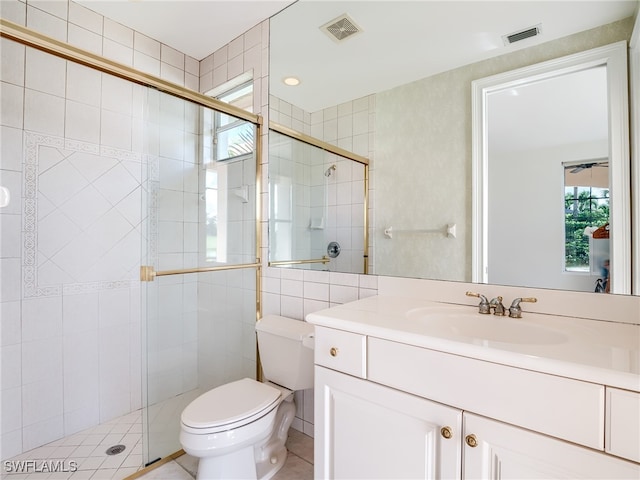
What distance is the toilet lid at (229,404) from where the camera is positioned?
4.10 ft

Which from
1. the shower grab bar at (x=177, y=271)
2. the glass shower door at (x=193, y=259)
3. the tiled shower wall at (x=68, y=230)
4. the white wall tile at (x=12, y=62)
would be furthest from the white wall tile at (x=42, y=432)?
the white wall tile at (x=12, y=62)

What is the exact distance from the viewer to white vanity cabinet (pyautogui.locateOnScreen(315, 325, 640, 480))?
26.5 inches

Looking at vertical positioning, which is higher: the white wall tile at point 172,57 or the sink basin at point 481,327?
the white wall tile at point 172,57

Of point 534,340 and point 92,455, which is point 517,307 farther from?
point 92,455

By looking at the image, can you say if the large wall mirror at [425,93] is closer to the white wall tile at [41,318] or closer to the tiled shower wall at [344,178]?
the tiled shower wall at [344,178]

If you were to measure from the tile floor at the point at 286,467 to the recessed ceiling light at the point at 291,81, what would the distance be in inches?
79.6

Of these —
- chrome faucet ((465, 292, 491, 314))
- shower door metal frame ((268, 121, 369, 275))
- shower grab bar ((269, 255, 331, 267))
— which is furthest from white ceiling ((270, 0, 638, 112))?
chrome faucet ((465, 292, 491, 314))

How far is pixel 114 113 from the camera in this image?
6.55ft

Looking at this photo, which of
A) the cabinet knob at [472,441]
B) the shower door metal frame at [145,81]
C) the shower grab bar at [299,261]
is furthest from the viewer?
the shower grab bar at [299,261]

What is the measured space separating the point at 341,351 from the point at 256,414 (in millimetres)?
576

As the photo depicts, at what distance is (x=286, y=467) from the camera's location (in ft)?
5.09

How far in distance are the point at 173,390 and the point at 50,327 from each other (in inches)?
31.3

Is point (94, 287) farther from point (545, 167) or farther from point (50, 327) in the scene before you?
point (545, 167)

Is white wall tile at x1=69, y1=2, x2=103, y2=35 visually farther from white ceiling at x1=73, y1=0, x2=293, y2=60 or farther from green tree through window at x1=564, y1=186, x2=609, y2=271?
green tree through window at x1=564, y1=186, x2=609, y2=271
